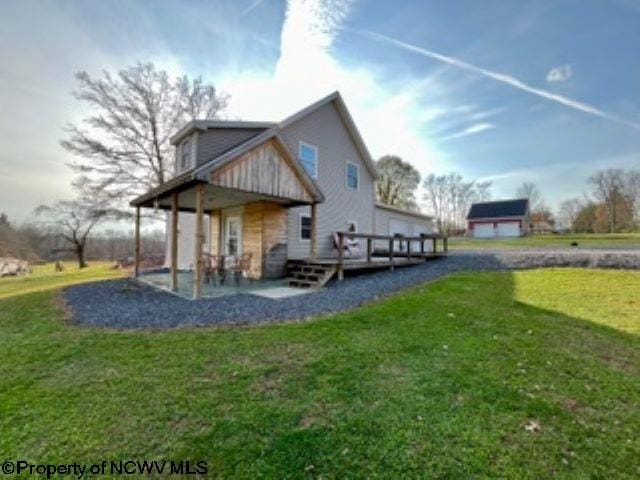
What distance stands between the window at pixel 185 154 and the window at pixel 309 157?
434 cm

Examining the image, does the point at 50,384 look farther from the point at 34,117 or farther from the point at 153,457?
the point at 34,117

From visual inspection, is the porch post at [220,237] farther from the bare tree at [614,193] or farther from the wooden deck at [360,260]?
the bare tree at [614,193]

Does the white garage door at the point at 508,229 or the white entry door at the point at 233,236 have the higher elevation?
the white garage door at the point at 508,229

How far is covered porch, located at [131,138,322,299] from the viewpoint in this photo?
336 inches

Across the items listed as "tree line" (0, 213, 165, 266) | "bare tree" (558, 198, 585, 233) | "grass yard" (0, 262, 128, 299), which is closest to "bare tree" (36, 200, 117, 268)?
"tree line" (0, 213, 165, 266)

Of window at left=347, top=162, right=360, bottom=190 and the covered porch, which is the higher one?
window at left=347, top=162, right=360, bottom=190

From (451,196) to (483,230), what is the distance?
10.6 metres

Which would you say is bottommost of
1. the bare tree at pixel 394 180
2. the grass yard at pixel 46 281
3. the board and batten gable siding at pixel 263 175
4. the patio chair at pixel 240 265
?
the grass yard at pixel 46 281

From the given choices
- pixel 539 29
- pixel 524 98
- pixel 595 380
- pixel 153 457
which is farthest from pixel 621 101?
pixel 153 457

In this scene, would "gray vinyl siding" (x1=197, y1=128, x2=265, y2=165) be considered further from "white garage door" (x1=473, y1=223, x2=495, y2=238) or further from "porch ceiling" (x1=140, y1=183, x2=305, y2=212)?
"white garage door" (x1=473, y1=223, x2=495, y2=238)

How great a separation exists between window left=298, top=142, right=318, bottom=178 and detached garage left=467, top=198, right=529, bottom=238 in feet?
119

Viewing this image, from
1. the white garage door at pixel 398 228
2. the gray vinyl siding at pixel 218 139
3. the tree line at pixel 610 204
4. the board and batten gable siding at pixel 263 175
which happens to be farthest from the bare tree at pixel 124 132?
the tree line at pixel 610 204

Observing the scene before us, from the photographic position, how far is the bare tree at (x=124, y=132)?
19.5 m

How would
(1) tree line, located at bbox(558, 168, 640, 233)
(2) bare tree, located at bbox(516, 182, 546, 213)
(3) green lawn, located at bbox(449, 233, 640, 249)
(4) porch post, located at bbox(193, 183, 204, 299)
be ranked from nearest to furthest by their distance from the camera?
(4) porch post, located at bbox(193, 183, 204, 299) < (3) green lawn, located at bbox(449, 233, 640, 249) < (1) tree line, located at bbox(558, 168, 640, 233) < (2) bare tree, located at bbox(516, 182, 546, 213)
